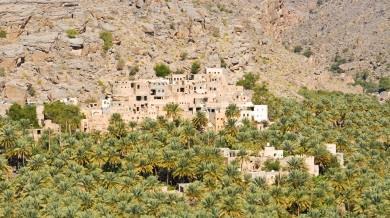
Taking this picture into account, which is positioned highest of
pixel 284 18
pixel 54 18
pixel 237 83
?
pixel 54 18

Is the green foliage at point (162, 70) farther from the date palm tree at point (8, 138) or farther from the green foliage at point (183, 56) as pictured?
the date palm tree at point (8, 138)

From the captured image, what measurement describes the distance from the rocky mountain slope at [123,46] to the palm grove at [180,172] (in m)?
15.4

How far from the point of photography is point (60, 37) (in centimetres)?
11588

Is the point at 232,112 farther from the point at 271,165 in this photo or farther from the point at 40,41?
the point at 40,41

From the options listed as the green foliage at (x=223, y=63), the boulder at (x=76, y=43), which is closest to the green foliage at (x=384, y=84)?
the green foliage at (x=223, y=63)

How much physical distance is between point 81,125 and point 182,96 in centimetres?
1295

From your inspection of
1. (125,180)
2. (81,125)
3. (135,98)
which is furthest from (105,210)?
(135,98)

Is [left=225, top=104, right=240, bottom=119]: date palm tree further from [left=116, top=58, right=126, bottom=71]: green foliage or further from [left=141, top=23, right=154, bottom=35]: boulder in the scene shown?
[left=141, top=23, right=154, bottom=35]: boulder

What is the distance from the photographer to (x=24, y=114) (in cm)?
9406

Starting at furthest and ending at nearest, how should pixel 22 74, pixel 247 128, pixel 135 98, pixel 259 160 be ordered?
pixel 22 74 → pixel 135 98 → pixel 247 128 → pixel 259 160

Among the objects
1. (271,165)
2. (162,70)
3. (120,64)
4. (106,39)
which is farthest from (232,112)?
(106,39)

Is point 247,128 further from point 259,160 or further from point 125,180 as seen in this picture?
point 125,180

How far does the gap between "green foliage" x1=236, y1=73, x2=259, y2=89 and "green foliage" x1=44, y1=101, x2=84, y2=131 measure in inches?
1192

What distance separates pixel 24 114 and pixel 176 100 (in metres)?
16.7
